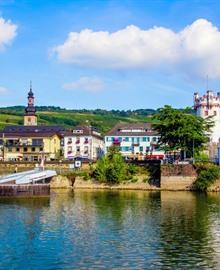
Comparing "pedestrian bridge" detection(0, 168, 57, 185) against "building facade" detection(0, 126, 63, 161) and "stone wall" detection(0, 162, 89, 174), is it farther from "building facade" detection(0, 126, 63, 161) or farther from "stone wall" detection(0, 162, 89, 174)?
"building facade" detection(0, 126, 63, 161)

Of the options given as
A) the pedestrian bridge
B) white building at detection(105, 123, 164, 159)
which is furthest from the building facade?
the pedestrian bridge

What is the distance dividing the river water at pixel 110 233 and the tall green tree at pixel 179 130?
2034cm

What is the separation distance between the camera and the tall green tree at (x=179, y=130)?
85.6 metres

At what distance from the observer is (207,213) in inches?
2117

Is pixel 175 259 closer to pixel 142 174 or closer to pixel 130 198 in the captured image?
pixel 130 198

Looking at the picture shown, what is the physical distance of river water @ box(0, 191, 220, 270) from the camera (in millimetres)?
33531

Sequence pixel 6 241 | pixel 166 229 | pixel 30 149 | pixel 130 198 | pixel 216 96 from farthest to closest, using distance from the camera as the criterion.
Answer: pixel 30 149 → pixel 216 96 → pixel 130 198 → pixel 166 229 → pixel 6 241

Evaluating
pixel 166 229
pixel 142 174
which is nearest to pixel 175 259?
pixel 166 229

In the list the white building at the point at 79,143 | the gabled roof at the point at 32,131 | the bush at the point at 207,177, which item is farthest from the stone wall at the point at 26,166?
the white building at the point at 79,143

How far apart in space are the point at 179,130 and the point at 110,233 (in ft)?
146

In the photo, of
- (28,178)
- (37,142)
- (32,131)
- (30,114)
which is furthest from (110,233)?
(30,114)

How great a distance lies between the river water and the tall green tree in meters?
20.3

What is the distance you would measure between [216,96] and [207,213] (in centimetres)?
5560

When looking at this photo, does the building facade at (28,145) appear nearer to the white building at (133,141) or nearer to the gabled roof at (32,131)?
the gabled roof at (32,131)
